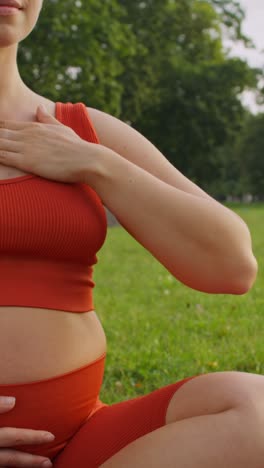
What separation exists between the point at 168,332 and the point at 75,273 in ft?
11.8

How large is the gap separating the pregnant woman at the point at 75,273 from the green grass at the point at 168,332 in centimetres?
196

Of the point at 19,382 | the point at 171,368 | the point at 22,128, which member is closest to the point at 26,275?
the point at 19,382

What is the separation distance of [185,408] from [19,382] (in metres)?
0.47

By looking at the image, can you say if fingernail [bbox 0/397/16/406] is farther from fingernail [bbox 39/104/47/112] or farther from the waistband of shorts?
fingernail [bbox 39/104/47/112]

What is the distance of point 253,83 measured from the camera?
41.8 m

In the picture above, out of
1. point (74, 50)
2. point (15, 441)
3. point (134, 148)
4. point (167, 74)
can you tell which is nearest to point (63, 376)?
point (15, 441)

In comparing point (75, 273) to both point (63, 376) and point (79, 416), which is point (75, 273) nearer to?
point (63, 376)

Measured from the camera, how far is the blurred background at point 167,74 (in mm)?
20844

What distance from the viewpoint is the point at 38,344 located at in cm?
215

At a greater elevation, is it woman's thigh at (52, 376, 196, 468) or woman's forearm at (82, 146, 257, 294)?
woman's forearm at (82, 146, 257, 294)

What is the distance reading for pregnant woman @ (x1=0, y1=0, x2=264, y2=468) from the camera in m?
2.12

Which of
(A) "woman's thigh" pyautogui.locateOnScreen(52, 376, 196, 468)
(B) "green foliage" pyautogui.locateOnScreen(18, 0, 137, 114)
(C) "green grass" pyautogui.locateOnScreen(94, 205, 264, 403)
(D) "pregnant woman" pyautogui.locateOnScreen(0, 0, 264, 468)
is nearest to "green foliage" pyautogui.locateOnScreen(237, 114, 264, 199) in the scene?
(B) "green foliage" pyautogui.locateOnScreen(18, 0, 137, 114)

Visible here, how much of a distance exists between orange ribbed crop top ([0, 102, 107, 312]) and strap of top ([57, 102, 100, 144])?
21 centimetres

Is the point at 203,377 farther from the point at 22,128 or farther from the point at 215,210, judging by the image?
the point at 22,128
